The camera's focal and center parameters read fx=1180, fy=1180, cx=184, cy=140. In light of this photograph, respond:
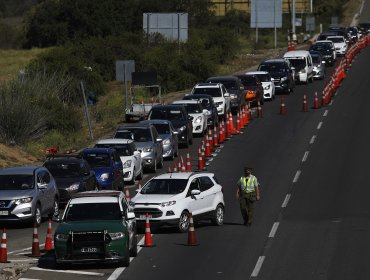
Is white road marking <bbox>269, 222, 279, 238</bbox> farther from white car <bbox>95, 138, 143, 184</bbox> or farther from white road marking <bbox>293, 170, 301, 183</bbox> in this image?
white car <bbox>95, 138, 143, 184</bbox>

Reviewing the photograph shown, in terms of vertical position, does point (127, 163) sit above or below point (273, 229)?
above

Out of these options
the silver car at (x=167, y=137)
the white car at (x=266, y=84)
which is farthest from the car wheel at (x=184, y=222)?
the white car at (x=266, y=84)

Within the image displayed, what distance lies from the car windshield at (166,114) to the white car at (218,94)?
6088 mm

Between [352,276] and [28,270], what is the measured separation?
6.27 meters

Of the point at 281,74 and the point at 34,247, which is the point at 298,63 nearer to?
the point at 281,74

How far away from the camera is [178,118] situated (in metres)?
46.0

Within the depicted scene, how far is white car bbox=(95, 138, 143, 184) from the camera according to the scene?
37.6 meters

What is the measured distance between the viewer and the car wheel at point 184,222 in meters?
27.7

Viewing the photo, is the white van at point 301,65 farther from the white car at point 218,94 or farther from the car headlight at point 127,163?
the car headlight at point 127,163

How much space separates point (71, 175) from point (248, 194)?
7.31m

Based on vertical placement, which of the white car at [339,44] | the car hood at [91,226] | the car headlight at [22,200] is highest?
the white car at [339,44]

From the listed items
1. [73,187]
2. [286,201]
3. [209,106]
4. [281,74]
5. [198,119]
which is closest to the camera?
[286,201]

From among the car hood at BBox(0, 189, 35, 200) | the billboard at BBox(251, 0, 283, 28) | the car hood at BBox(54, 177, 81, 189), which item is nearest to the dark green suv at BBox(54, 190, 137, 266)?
the car hood at BBox(0, 189, 35, 200)

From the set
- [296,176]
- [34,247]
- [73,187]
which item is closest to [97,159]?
[73,187]
